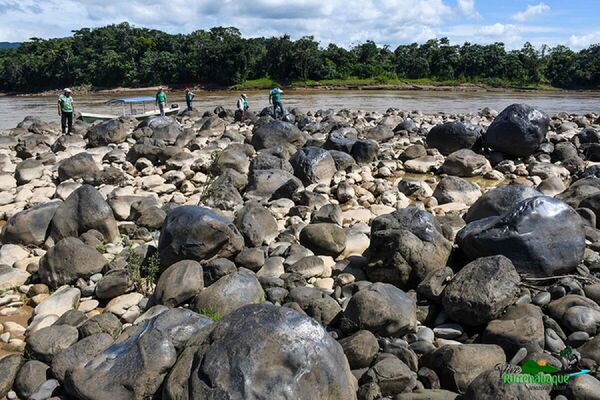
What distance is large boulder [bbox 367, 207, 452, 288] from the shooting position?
6.39 m

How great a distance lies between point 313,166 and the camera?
36.8 ft

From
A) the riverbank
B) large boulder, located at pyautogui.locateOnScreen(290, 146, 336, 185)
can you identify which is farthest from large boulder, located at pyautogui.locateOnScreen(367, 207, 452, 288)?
the riverbank

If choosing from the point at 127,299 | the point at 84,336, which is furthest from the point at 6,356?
the point at 127,299

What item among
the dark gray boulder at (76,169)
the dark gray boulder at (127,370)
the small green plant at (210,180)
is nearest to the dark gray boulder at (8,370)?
the dark gray boulder at (127,370)

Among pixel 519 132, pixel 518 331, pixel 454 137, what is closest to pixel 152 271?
pixel 518 331

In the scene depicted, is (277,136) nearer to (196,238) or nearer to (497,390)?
(196,238)

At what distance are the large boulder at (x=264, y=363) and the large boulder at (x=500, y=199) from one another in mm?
4608

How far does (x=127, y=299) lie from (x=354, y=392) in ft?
11.3

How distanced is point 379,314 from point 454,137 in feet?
32.4

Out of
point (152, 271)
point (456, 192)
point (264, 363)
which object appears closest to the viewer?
point (264, 363)

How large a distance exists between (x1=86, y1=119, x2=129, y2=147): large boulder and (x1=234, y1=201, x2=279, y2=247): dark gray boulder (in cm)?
940

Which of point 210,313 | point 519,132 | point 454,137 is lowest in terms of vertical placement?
point 210,313

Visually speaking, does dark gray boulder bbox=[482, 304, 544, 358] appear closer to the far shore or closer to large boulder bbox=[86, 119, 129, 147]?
large boulder bbox=[86, 119, 129, 147]

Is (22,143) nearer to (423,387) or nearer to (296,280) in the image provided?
(296,280)
